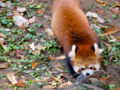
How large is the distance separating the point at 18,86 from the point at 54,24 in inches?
81.0

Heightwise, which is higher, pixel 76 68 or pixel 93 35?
pixel 93 35

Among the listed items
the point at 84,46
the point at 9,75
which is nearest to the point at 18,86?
the point at 9,75

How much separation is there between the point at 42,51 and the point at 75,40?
0.85 m

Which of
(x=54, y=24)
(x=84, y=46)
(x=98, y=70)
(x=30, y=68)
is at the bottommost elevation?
(x=98, y=70)

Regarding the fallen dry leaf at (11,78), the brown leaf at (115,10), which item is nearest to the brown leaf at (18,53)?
the fallen dry leaf at (11,78)

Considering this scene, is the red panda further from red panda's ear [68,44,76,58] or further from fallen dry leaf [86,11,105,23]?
fallen dry leaf [86,11,105,23]

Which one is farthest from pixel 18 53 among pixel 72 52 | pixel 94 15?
pixel 94 15

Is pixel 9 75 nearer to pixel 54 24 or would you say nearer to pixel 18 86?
pixel 18 86

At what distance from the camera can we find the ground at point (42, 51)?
3.64 meters

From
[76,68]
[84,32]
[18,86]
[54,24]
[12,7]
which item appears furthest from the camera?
[12,7]

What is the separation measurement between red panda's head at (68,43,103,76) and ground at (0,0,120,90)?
32cm

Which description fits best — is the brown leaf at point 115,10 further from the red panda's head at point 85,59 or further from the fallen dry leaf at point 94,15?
the red panda's head at point 85,59

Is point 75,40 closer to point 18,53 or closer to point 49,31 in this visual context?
point 49,31

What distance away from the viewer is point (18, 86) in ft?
10.6
